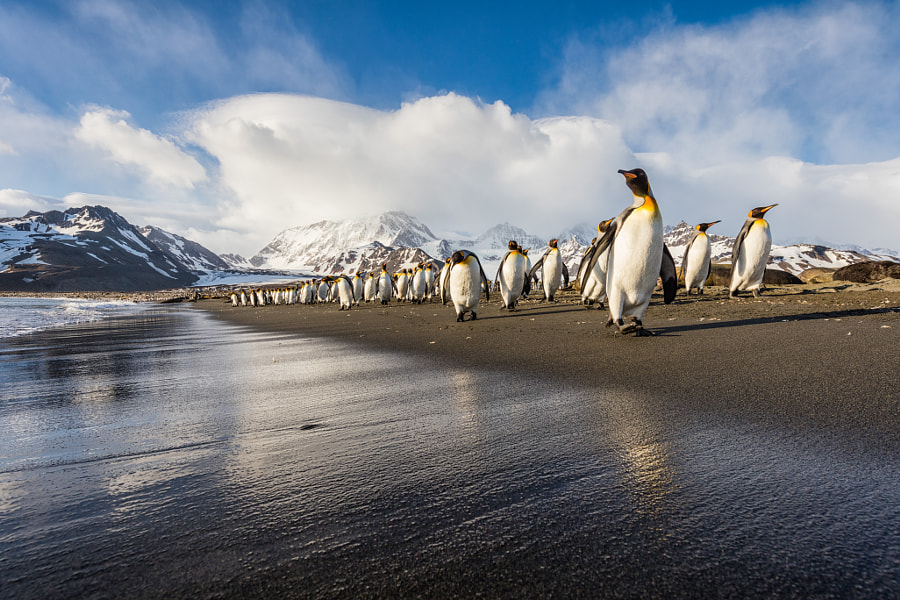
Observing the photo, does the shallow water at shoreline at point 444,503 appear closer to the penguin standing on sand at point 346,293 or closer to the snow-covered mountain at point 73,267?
the penguin standing on sand at point 346,293

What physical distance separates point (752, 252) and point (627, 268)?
7.71 m

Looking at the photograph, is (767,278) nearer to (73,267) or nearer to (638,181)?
(638,181)

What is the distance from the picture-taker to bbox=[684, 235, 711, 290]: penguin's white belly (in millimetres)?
13219

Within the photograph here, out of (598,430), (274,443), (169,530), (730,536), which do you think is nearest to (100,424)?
(274,443)

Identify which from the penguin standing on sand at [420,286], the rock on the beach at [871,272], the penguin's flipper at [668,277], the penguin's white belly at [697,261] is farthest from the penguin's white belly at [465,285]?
the rock on the beach at [871,272]

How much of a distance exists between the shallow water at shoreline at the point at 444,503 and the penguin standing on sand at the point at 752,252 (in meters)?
10.8

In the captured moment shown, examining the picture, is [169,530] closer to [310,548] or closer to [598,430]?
[310,548]

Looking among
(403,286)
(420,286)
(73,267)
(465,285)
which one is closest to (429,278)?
(420,286)

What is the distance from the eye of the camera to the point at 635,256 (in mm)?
5824

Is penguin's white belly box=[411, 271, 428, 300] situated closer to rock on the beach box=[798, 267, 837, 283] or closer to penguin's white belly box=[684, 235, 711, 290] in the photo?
penguin's white belly box=[684, 235, 711, 290]

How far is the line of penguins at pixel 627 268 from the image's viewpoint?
19.2 ft

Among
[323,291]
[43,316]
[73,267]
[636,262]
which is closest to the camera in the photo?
[636,262]

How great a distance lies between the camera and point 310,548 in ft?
3.95

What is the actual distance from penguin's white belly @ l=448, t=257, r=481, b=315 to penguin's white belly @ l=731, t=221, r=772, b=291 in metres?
6.98
